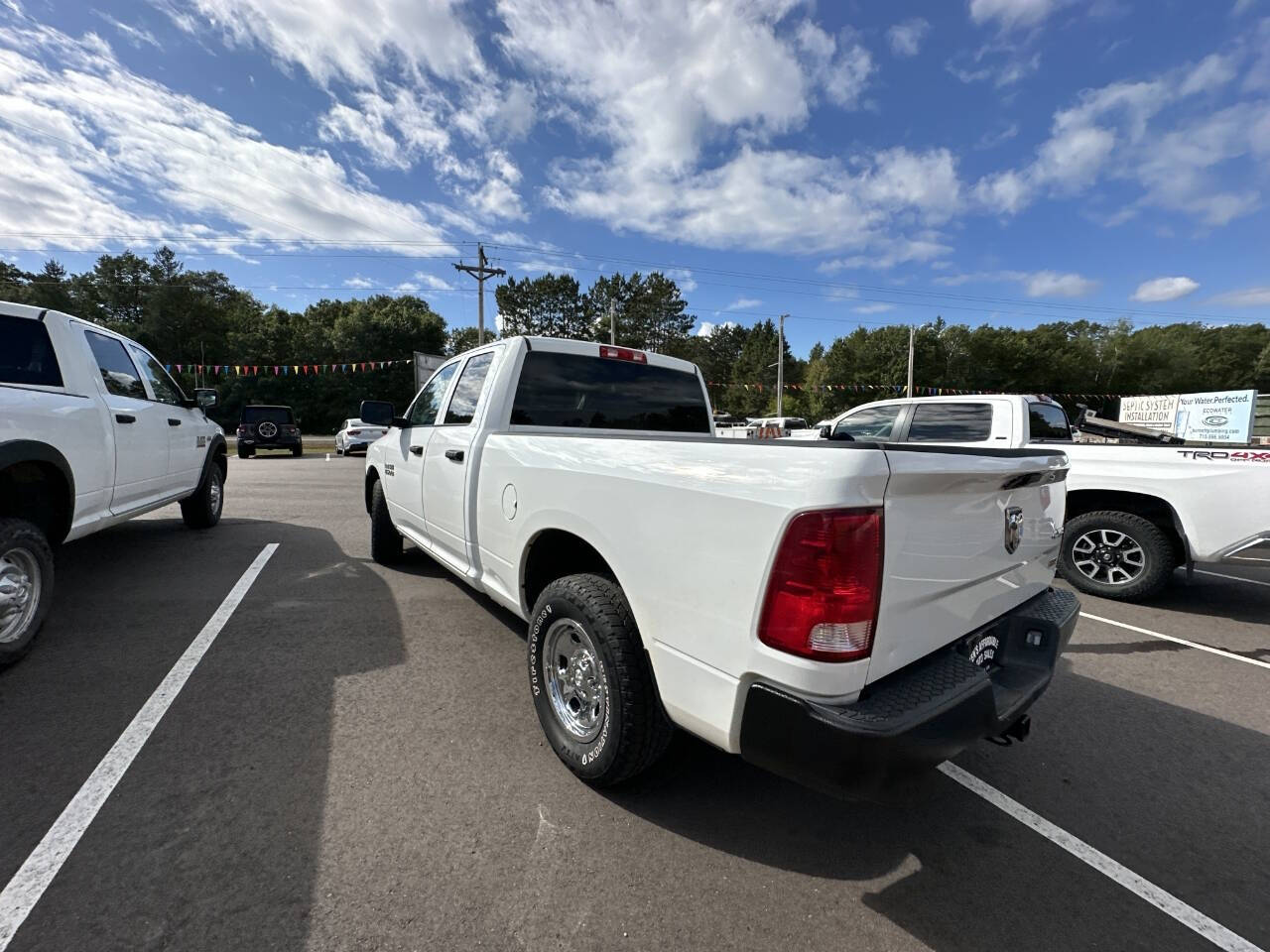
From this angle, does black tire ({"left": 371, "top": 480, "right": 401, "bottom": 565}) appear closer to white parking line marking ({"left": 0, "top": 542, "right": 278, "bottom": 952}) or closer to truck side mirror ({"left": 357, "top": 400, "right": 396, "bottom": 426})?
truck side mirror ({"left": 357, "top": 400, "right": 396, "bottom": 426})

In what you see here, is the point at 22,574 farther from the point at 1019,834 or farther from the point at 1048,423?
the point at 1048,423

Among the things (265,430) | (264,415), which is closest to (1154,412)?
(265,430)

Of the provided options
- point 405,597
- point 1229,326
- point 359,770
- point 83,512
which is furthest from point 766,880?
point 1229,326

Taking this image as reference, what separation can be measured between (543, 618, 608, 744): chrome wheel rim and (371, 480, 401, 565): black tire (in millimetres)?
3349

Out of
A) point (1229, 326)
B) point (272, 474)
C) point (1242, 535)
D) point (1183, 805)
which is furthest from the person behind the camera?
point (1229, 326)

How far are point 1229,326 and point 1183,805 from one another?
112 m

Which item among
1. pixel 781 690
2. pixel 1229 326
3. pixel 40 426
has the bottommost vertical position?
pixel 781 690

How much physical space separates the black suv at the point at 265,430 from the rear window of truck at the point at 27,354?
672 inches

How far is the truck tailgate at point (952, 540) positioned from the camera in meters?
1.65

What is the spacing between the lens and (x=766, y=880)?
75.7 inches

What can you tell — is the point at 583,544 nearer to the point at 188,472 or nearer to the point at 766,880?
the point at 766,880

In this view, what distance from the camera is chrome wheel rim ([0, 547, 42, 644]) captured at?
313 centimetres

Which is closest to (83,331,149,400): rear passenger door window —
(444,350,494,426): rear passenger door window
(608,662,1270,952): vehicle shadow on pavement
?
(444,350,494,426): rear passenger door window

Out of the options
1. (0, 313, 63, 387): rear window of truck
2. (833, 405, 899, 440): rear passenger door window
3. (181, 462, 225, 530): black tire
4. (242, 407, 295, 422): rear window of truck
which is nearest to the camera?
(0, 313, 63, 387): rear window of truck
